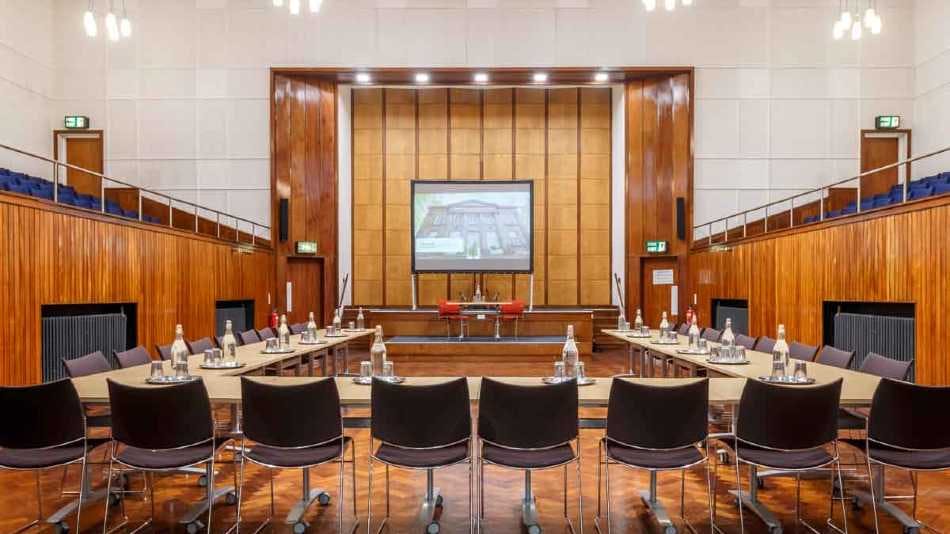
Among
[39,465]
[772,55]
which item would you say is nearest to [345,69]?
[772,55]

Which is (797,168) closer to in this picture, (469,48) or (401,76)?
(469,48)

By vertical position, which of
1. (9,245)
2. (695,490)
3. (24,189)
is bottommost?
(695,490)

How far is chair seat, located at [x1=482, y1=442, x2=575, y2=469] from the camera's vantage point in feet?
9.11

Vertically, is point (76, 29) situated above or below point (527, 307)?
above

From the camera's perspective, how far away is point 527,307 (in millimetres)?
13094

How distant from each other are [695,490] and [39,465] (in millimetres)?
3584

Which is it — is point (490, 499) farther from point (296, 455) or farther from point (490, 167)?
point (490, 167)

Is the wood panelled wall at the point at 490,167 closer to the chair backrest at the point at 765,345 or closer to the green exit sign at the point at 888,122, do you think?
the green exit sign at the point at 888,122

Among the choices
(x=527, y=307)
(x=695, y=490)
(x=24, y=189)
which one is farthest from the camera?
(x=527, y=307)

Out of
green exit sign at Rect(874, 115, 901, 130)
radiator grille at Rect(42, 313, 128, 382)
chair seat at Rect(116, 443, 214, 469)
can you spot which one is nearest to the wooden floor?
chair seat at Rect(116, 443, 214, 469)

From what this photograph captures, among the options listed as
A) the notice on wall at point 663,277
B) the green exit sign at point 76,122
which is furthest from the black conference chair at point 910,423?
the green exit sign at point 76,122

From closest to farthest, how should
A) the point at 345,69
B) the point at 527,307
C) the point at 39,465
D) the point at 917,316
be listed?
1. the point at 39,465
2. the point at 917,316
3. the point at 345,69
4. the point at 527,307

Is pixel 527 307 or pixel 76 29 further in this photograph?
pixel 527 307

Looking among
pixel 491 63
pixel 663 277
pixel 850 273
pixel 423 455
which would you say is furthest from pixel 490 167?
pixel 423 455
